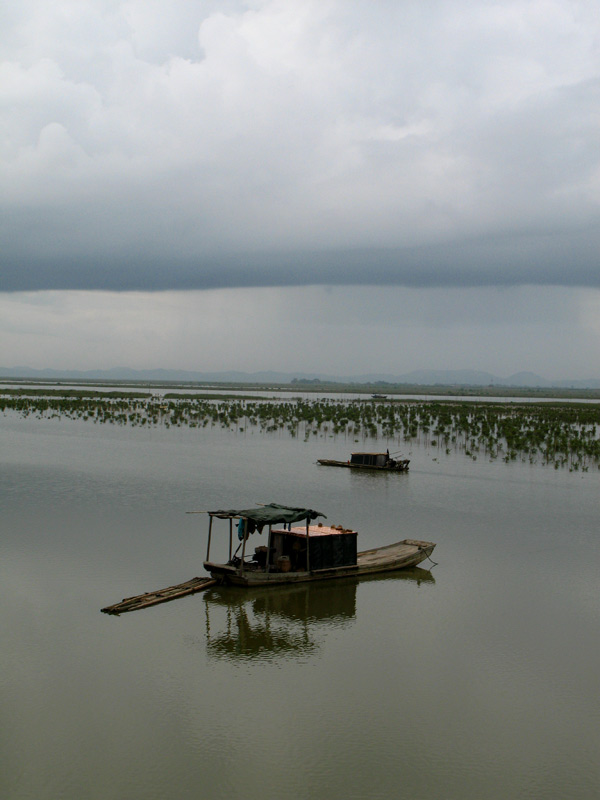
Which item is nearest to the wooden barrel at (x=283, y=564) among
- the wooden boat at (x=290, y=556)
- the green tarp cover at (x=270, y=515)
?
the wooden boat at (x=290, y=556)

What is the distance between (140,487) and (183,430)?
25407mm

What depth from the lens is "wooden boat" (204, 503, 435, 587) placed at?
15305mm

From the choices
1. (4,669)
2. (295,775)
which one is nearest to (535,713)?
(295,775)

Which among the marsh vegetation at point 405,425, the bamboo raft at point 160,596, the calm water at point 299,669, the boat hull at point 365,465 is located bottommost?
the calm water at point 299,669

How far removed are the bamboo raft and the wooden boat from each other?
41 centimetres

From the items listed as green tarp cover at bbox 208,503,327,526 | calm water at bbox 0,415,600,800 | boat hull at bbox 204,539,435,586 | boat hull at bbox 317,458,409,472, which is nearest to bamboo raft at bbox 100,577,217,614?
calm water at bbox 0,415,600,800

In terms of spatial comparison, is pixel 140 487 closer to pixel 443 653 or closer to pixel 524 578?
pixel 524 578

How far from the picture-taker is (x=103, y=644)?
39.5 feet

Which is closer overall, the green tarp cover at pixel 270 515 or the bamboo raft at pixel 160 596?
the bamboo raft at pixel 160 596

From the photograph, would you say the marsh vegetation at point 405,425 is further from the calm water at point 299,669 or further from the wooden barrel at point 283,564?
the wooden barrel at point 283,564

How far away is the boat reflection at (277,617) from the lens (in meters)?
12.4

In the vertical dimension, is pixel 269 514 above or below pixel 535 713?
above

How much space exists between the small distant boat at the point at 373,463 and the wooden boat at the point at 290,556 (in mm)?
17393

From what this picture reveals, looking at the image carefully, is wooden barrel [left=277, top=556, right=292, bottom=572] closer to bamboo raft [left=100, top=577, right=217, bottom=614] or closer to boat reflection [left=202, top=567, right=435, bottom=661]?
boat reflection [left=202, top=567, right=435, bottom=661]
